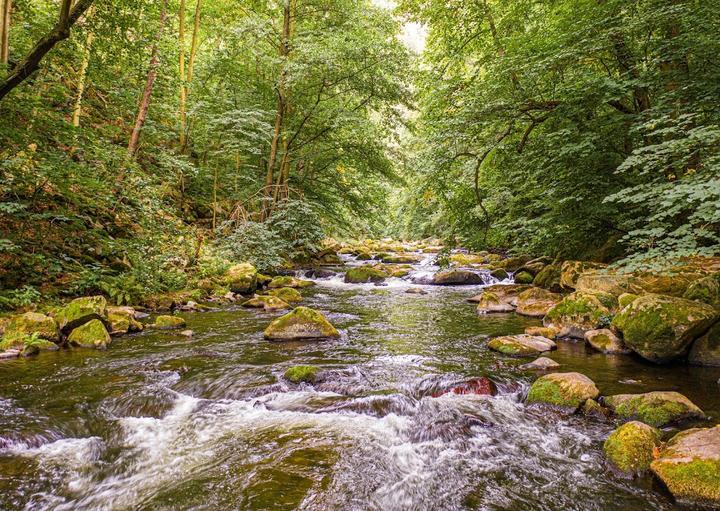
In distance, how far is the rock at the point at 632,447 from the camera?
2.91 metres

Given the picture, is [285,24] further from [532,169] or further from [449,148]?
[532,169]

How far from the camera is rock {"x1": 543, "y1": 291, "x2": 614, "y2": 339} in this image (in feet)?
21.1

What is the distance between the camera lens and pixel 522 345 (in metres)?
5.79

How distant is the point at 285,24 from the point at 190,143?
623cm

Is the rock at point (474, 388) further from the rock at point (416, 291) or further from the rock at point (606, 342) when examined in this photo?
the rock at point (416, 291)

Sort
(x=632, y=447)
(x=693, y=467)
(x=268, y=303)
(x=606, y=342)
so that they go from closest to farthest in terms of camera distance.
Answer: (x=693, y=467) < (x=632, y=447) < (x=606, y=342) < (x=268, y=303)

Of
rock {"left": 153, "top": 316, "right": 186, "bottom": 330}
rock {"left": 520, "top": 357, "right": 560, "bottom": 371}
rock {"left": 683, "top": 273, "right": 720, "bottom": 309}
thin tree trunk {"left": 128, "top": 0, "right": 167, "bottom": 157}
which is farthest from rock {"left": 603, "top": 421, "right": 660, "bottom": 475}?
thin tree trunk {"left": 128, "top": 0, "right": 167, "bottom": 157}

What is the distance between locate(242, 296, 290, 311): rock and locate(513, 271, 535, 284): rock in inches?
291

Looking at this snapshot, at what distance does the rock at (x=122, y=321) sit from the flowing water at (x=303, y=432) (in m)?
0.81

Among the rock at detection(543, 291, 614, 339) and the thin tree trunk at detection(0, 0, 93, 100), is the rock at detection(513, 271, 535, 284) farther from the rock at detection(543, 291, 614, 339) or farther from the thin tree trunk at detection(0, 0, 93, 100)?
the thin tree trunk at detection(0, 0, 93, 100)

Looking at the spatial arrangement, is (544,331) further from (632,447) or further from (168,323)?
(168,323)

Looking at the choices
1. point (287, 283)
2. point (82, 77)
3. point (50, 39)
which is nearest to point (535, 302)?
point (287, 283)

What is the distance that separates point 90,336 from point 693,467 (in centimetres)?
731

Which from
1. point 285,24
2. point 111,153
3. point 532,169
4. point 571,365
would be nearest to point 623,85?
point 532,169
